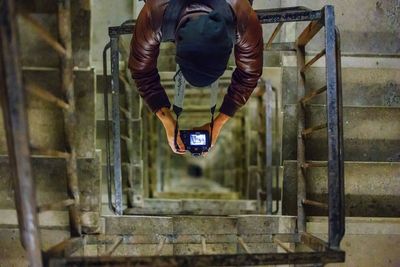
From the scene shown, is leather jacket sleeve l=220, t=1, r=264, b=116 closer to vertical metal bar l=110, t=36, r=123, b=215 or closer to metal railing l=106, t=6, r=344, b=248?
metal railing l=106, t=6, r=344, b=248

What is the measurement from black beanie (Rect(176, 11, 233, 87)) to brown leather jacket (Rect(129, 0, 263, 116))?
0.16m

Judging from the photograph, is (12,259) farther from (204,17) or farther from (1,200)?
(204,17)

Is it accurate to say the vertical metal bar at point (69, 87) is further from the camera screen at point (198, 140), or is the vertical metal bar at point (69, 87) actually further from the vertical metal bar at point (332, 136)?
the vertical metal bar at point (332, 136)

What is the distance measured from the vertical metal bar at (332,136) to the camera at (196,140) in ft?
2.57

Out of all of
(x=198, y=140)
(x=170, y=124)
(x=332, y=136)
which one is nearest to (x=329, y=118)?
(x=332, y=136)

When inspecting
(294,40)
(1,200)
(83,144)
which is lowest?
(1,200)

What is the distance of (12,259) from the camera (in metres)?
2.66

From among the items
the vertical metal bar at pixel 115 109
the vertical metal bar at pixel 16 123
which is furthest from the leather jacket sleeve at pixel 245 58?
the vertical metal bar at pixel 16 123

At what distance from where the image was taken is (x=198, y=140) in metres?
2.57

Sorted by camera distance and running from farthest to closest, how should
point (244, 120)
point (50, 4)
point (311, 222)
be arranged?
point (244, 120), point (311, 222), point (50, 4)

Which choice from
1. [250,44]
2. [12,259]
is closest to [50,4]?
[250,44]

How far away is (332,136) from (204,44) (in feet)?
3.04

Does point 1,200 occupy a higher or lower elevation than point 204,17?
lower

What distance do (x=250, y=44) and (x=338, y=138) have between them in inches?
30.2
